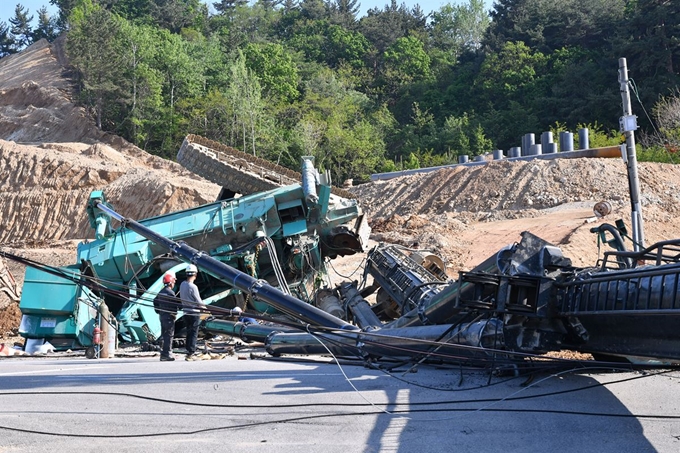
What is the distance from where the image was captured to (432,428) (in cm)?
781

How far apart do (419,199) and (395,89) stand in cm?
4586

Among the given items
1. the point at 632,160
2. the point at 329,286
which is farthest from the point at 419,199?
the point at 632,160

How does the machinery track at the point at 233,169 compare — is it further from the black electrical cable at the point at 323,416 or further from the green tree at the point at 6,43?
the green tree at the point at 6,43

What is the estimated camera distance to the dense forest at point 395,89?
59.2 m

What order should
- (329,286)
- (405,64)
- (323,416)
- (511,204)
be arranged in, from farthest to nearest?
(405,64) < (511,204) < (329,286) < (323,416)

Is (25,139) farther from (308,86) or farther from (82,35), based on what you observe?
(308,86)

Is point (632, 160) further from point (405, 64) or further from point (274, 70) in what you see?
point (405, 64)

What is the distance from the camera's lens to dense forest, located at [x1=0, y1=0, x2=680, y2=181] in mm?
59250

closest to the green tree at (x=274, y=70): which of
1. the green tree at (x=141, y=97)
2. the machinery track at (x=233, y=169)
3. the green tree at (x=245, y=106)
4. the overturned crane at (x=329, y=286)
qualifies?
the green tree at (x=245, y=106)

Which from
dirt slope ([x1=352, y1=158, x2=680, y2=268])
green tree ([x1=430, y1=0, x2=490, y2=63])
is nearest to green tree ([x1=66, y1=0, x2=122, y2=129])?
dirt slope ([x1=352, y1=158, x2=680, y2=268])

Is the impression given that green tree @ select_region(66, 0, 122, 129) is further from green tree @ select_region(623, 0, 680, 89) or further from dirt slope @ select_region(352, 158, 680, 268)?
green tree @ select_region(623, 0, 680, 89)

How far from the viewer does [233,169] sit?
21.3 m

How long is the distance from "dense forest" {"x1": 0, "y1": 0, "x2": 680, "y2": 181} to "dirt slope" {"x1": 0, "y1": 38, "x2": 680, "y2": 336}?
25.6 ft

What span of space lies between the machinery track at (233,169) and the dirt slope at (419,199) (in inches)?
246
